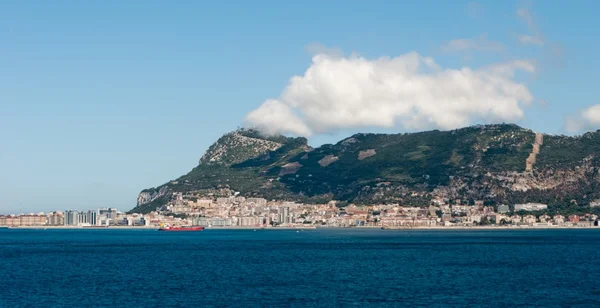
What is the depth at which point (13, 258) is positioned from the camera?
133 metres

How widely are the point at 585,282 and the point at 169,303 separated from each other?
44.0 meters

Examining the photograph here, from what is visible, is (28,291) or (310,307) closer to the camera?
(310,307)

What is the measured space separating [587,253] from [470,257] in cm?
2366

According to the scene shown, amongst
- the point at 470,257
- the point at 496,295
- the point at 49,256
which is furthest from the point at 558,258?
the point at 49,256

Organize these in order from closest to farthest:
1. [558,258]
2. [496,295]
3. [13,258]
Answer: [496,295], [558,258], [13,258]

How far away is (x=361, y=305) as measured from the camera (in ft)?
226

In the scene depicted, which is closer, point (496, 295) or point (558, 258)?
point (496, 295)

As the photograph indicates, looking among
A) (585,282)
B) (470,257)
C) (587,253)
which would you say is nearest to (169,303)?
(585,282)

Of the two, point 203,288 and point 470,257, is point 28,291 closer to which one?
point 203,288

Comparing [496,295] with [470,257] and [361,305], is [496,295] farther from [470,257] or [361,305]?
[470,257]

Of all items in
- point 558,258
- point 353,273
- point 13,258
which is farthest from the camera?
point 13,258

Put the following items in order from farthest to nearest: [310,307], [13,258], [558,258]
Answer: [13,258], [558,258], [310,307]

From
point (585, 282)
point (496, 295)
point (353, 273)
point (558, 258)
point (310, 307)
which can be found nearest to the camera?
point (310, 307)

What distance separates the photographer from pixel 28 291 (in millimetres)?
80125
